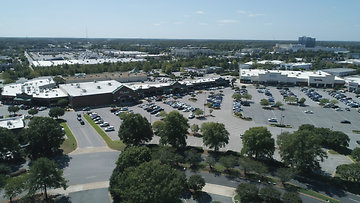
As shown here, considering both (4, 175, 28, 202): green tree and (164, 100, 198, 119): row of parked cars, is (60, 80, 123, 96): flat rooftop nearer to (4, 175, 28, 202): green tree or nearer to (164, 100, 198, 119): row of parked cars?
(164, 100, 198, 119): row of parked cars

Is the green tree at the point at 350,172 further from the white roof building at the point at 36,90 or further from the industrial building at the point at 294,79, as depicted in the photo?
the industrial building at the point at 294,79

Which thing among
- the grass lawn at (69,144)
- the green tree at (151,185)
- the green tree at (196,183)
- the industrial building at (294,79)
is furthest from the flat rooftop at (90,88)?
the industrial building at (294,79)

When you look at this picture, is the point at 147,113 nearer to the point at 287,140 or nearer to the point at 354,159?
the point at 287,140

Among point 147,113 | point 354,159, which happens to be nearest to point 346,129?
point 354,159

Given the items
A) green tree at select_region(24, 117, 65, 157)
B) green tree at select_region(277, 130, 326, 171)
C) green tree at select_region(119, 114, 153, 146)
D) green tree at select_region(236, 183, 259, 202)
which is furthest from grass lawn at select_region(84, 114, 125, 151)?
green tree at select_region(277, 130, 326, 171)

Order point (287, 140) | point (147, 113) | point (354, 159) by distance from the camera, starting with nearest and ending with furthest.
→ 1. point (287, 140)
2. point (354, 159)
3. point (147, 113)

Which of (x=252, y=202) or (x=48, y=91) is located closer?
(x=252, y=202)

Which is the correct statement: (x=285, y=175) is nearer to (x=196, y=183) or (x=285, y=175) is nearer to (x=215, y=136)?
(x=196, y=183)
